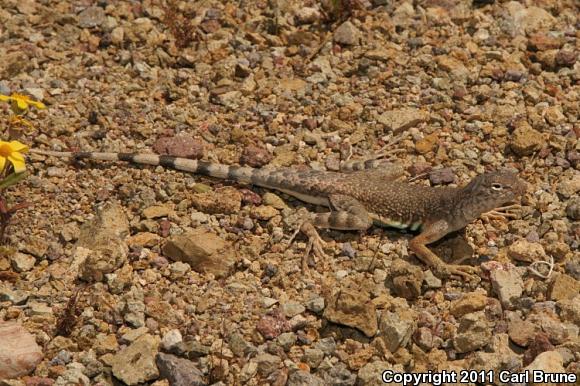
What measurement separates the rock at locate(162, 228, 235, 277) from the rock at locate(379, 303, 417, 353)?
1206 millimetres

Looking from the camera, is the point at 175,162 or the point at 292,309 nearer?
the point at 292,309

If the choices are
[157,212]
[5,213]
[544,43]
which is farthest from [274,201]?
[544,43]

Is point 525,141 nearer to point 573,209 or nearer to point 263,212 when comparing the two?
point 573,209

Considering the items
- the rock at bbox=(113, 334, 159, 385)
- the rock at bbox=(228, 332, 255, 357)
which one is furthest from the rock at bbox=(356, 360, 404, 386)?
the rock at bbox=(113, 334, 159, 385)

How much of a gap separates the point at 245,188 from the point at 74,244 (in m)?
1.44

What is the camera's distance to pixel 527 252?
604 cm

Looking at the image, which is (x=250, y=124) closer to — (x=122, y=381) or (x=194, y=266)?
(x=194, y=266)

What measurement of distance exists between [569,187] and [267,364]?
293 cm

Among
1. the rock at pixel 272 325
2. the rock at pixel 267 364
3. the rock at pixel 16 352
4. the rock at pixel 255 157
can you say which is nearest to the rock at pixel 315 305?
the rock at pixel 272 325

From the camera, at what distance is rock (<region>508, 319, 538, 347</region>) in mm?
5402

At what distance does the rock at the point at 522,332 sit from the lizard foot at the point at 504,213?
47.2 inches

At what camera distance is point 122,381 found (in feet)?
17.1

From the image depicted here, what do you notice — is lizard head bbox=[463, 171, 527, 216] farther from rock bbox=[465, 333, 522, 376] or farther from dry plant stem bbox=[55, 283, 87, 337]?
dry plant stem bbox=[55, 283, 87, 337]

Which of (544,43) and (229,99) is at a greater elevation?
(544,43)
